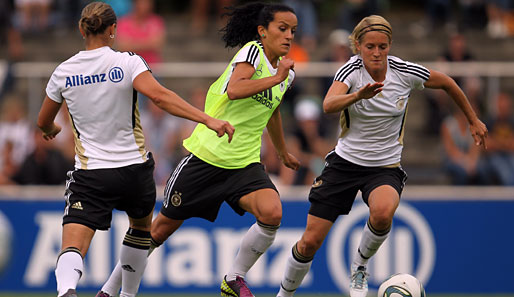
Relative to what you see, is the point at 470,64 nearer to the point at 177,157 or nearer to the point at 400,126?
the point at 177,157

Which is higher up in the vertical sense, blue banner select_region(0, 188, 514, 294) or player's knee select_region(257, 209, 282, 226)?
player's knee select_region(257, 209, 282, 226)

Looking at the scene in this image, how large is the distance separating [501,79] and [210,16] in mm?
6447

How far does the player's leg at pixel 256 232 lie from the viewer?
24.9ft

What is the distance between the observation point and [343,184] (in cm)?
796

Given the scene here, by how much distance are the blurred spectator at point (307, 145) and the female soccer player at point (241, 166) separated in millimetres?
4606

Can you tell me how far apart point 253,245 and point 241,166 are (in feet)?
2.20

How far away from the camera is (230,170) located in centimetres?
776

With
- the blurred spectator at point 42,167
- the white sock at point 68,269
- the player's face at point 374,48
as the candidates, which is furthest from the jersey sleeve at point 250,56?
the blurred spectator at point 42,167

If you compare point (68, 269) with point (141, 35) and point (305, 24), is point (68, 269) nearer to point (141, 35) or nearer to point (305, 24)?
point (141, 35)

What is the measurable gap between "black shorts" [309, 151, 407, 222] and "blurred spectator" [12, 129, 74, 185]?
17.4 feet

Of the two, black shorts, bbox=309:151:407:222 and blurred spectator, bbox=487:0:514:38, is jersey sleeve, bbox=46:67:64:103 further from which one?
blurred spectator, bbox=487:0:514:38

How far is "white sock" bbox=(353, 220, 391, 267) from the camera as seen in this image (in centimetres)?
784

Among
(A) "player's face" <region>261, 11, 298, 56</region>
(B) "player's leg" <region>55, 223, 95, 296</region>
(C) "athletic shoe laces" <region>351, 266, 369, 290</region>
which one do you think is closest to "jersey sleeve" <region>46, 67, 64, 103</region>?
(B) "player's leg" <region>55, 223, 95, 296</region>

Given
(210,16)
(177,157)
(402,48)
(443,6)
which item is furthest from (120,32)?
(443,6)
